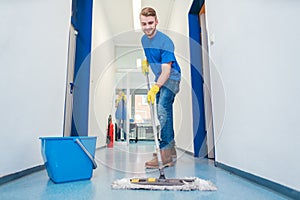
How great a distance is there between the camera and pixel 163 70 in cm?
138

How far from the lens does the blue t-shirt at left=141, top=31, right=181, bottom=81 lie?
4.62ft

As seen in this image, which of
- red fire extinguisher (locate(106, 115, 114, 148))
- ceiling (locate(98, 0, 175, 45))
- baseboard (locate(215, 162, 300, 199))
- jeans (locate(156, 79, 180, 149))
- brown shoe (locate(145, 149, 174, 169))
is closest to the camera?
baseboard (locate(215, 162, 300, 199))

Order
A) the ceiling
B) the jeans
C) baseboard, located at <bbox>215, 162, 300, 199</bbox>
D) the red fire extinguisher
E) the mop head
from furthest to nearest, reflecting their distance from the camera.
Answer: the red fire extinguisher
the ceiling
the jeans
the mop head
baseboard, located at <bbox>215, 162, 300, 199</bbox>

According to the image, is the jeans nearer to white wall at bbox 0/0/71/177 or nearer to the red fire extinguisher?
white wall at bbox 0/0/71/177

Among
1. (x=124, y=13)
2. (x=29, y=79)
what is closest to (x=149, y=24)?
(x=29, y=79)

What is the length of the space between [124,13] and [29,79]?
9.91ft

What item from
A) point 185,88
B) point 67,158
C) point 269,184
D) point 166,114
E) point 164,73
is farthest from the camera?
point 185,88

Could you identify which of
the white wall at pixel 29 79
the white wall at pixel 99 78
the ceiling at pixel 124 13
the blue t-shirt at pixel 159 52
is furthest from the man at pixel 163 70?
the ceiling at pixel 124 13

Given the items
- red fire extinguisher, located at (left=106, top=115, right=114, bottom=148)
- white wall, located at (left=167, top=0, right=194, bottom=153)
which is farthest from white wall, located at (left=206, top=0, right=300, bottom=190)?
red fire extinguisher, located at (left=106, top=115, right=114, bottom=148)

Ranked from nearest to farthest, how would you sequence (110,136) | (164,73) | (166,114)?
(164,73)
(166,114)
(110,136)

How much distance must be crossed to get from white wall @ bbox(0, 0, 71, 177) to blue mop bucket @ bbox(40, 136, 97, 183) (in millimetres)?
175

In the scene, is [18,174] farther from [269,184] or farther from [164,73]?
[269,184]

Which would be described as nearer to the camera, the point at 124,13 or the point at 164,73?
the point at 164,73

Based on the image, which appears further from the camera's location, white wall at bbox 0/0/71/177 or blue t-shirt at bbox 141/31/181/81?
blue t-shirt at bbox 141/31/181/81
